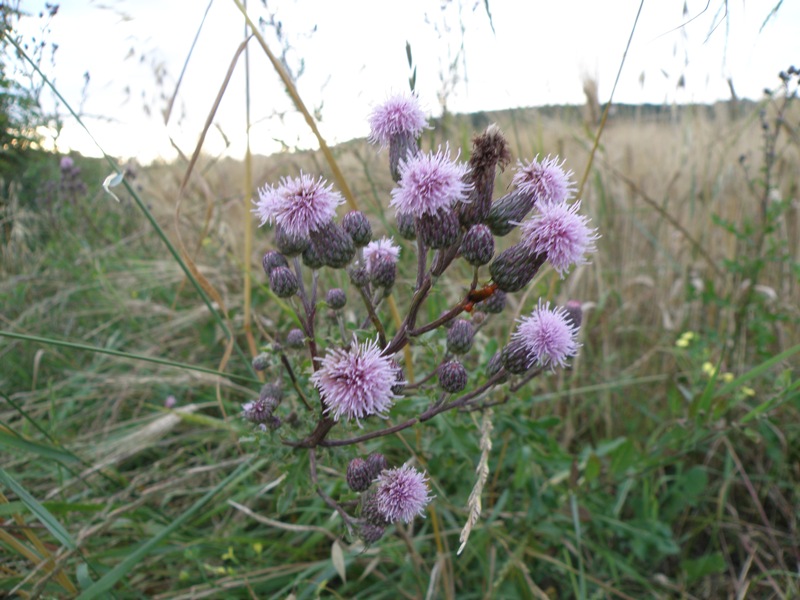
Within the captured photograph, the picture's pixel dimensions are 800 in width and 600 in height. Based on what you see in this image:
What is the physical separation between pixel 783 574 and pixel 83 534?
8.21 ft

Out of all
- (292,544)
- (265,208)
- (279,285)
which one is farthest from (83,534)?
(265,208)

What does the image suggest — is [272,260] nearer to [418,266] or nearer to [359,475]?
[418,266]

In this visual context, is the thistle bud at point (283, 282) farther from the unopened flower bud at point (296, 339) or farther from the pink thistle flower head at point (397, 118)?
the pink thistle flower head at point (397, 118)

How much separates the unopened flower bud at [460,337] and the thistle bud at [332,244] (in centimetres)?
31

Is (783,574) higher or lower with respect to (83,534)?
lower

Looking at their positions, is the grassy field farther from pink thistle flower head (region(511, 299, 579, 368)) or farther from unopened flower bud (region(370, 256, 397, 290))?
pink thistle flower head (region(511, 299, 579, 368))

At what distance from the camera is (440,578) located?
1.88 metres

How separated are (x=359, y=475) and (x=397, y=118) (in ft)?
2.78

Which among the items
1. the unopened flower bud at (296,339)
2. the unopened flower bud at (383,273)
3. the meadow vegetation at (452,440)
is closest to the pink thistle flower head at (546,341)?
the meadow vegetation at (452,440)

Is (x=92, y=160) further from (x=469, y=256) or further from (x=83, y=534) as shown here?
(x=469, y=256)

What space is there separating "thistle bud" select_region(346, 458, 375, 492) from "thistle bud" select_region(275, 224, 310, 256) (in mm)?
511

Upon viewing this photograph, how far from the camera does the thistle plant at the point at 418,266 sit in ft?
3.72

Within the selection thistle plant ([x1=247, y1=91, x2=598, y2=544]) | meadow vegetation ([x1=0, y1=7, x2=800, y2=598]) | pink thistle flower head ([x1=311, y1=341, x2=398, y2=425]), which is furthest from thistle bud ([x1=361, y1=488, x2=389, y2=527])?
pink thistle flower head ([x1=311, y1=341, x2=398, y2=425])

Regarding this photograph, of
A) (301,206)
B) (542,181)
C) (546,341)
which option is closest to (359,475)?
(546,341)
